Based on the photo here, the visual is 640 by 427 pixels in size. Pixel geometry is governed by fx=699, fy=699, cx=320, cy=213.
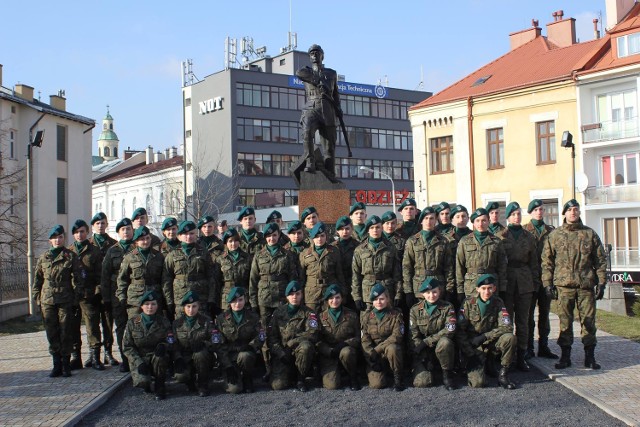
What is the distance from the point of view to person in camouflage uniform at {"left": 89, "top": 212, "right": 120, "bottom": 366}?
9.95 metres

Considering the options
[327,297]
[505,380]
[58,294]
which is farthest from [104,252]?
[505,380]

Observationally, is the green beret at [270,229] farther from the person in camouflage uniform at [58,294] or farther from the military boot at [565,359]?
the military boot at [565,359]

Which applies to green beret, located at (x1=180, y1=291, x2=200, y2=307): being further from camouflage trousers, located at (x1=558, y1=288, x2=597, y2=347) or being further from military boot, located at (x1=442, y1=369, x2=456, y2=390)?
camouflage trousers, located at (x1=558, y1=288, x2=597, y2=347)

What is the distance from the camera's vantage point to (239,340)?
844cm

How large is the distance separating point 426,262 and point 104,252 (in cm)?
464

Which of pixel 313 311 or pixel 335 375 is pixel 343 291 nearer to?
pixel 313 311

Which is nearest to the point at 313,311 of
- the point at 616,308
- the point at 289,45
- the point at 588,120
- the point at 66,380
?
the point at 66,380

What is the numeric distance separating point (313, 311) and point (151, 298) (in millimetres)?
1967

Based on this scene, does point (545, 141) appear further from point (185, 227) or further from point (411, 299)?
point (185, 227)

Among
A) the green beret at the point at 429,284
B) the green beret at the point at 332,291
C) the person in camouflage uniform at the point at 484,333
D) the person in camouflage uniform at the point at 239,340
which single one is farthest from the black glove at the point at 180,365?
the person in camouflage uniform at the point at 484,333

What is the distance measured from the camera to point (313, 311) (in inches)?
336

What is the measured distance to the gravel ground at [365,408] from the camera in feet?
22.5

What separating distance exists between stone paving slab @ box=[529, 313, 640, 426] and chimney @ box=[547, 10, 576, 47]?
30.9 m

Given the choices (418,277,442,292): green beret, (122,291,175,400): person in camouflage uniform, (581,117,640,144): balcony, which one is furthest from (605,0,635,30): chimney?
(122,291,175,400): person in camouflage uniform
